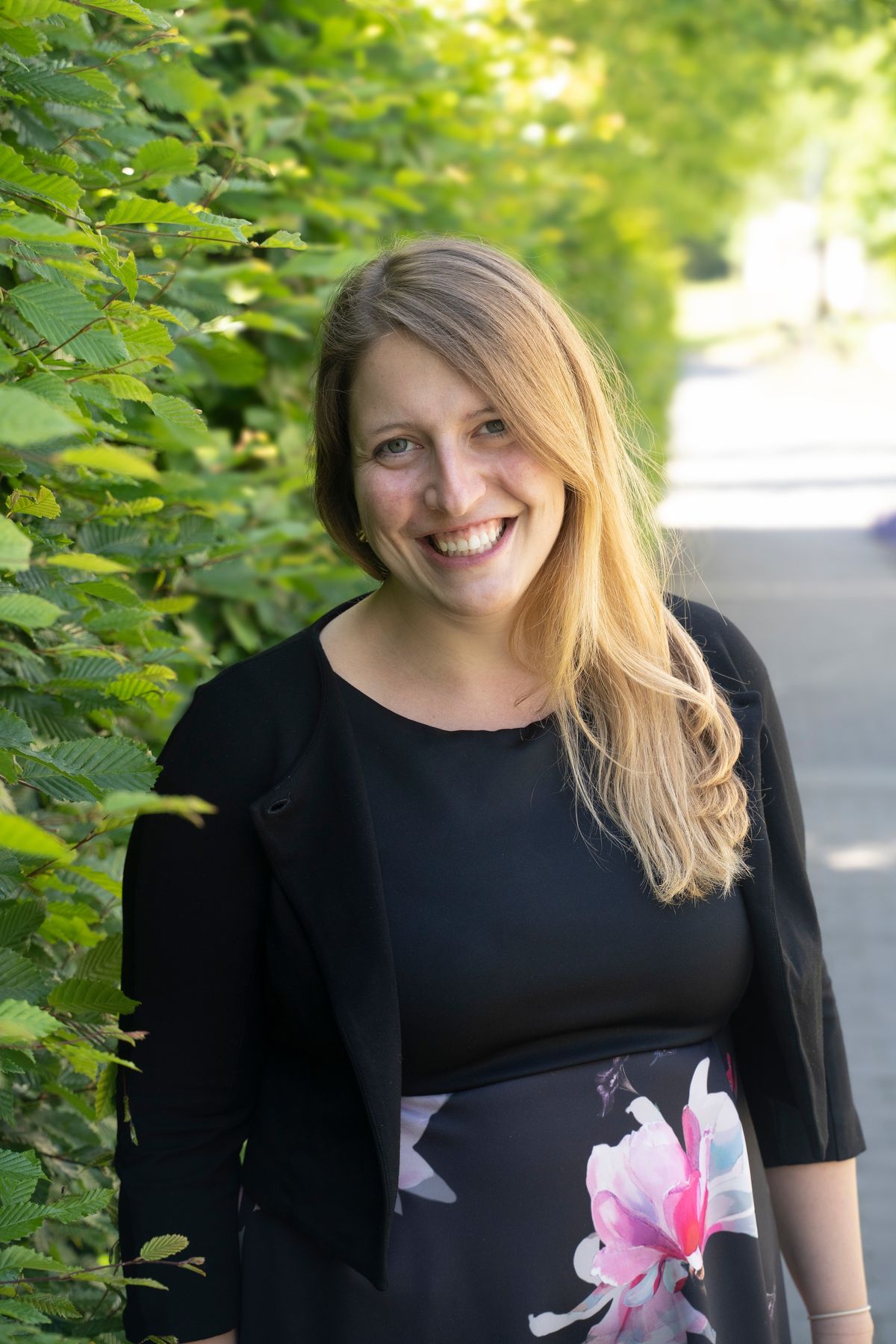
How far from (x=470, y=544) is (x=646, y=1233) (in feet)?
2.89

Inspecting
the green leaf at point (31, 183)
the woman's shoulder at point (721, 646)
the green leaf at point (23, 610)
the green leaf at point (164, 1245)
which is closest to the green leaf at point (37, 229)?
the green leaf at point (31, 183)

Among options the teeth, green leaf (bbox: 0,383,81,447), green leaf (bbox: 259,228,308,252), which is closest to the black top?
the teeth

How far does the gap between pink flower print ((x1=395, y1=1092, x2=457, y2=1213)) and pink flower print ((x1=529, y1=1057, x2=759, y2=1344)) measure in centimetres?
18

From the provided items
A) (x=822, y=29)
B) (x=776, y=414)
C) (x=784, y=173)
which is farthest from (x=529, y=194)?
(x=784, y=173)

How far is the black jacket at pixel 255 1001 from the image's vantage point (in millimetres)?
1716

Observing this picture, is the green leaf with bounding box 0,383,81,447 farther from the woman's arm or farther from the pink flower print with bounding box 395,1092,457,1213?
the woman's arm

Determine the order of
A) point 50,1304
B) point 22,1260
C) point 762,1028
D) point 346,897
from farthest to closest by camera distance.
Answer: point 762,1028, point 346,897, point 50,1304, point 22,1260

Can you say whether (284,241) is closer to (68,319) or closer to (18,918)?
(68,319)

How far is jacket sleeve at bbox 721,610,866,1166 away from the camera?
2.01 meters

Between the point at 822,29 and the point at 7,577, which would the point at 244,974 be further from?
the point at 822,29

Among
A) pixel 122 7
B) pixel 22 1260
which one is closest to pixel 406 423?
pixel 122 7

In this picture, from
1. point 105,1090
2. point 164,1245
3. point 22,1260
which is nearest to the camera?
point 22,1260

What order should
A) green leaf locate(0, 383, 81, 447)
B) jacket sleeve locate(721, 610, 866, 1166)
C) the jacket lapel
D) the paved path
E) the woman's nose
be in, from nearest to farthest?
green leaf locate(0, 383, 81, 447) → the jacket lapel → the woman's nose → jacket sleeve locate(721, 610, 866, 1166) → the paved path

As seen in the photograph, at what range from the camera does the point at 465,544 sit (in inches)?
72.9
